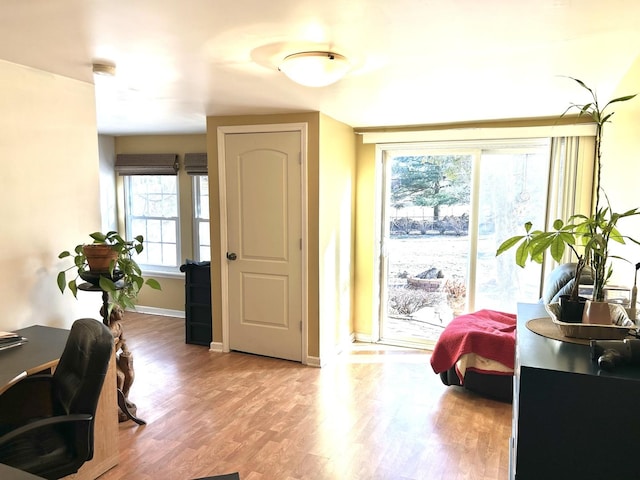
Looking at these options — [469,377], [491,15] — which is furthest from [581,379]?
[469,377]

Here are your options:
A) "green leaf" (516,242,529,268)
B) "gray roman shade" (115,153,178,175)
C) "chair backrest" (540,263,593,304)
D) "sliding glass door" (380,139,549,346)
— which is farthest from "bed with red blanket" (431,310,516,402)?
"gray roman shade" (115,153,178,175)

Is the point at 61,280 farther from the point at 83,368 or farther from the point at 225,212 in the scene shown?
the point at 225,212

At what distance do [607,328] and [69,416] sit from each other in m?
1.98

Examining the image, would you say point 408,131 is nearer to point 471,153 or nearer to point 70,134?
point 471,153

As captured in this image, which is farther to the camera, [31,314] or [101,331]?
[31,314]

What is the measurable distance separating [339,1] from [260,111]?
89.9 inches

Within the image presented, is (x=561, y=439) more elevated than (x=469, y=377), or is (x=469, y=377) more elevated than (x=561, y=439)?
(x=561, y=439)

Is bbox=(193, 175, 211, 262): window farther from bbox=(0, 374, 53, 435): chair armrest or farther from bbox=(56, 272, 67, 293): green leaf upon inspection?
bbox=(0, 374, 53, 435): chair armrest

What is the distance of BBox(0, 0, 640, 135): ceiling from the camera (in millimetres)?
1665

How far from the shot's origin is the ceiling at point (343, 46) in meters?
1.67

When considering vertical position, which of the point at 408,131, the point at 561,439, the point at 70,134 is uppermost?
the point at 408,131

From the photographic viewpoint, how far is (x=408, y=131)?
4359 millimetres

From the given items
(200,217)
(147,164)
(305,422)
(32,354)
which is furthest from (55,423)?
(147,164)

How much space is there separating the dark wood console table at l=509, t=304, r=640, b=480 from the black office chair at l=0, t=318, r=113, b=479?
1.56 meters
